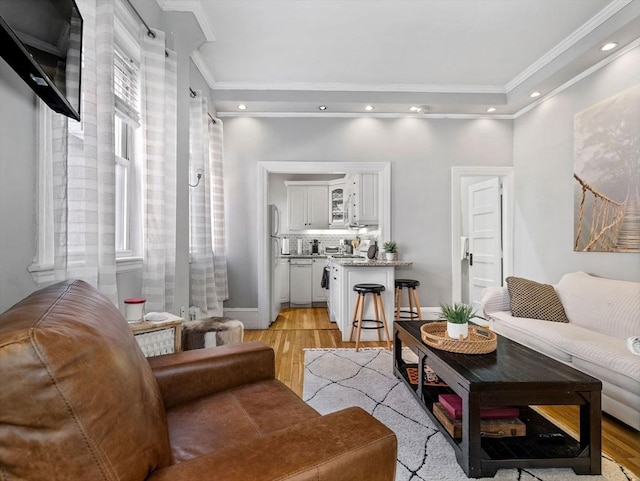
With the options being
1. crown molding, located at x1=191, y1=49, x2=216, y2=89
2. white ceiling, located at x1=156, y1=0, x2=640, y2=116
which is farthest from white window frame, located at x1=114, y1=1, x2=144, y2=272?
crown molding, located at x1=191, y1=49, x2=216, y2=89

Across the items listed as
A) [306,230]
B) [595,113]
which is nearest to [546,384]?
[595,113]

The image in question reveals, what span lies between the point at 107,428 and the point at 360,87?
4.20 meters

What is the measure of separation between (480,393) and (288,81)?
3.71 meters

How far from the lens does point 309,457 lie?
774mm

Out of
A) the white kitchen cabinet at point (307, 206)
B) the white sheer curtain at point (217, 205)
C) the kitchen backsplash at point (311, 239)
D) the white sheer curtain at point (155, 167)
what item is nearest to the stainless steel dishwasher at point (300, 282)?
the kitchen backsplash at point (311, 239)

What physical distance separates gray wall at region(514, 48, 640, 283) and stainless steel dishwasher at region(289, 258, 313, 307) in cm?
314

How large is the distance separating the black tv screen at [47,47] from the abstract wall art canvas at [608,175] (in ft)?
12.6

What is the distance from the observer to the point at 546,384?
1584mm

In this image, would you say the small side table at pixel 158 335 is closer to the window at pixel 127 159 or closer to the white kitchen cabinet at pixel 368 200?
the window at pixel 127 159

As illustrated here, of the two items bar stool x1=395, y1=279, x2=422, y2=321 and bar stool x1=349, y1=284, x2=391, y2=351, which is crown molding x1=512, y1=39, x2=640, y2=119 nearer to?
bar stool x1=395, y1=279, x2=422, y2=321

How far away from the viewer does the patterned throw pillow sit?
9.97ft

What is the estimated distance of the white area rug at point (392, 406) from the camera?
5.29 feet

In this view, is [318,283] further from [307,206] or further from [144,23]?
[144,23]

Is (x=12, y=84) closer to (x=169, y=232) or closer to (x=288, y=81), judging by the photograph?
(x=169, y=232)
